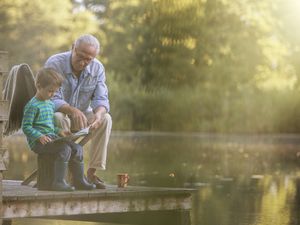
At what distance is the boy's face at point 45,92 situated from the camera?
808 centimetres

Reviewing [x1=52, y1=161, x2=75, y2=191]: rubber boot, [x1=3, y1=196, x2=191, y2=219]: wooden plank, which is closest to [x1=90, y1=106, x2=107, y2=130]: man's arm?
[x1=52, y1=161, x2=75, y2=191]: rubber boot

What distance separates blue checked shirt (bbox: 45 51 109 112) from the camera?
8.57 m

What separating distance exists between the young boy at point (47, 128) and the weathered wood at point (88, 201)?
5.4 inches

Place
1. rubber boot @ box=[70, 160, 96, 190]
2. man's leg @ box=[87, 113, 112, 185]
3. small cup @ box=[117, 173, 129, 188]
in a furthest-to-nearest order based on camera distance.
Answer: small cup @ box=[117, 173, 129, 188]
man's leg @ box=[87, 113, 112, 185]
rubber boot @ box=[70, 160, 96, 190]

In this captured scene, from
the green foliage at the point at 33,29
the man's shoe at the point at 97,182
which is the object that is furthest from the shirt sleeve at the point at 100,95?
the green foliage at the point at 33,29

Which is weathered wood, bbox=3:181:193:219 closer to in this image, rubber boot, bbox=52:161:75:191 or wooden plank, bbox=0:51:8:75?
rubber boot, bbox=52:161:75:191

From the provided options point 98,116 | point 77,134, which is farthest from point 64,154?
point 98,116

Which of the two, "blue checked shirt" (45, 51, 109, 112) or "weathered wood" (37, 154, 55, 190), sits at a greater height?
"blue checked shirt" (45, 51, 109, 112)

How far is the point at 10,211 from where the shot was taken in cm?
781

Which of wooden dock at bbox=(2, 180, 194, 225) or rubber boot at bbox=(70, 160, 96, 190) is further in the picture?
rubber boot at bbox=(70, 160, 96, 190)

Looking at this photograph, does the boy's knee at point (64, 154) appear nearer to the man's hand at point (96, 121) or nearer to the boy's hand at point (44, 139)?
the boy's hand at point (44, 139)

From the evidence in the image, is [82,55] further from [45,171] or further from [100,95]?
[45,171]

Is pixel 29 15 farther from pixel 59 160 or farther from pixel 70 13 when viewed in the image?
pixel 59 160

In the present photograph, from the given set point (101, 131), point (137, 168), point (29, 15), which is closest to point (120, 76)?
point (29, 15)
